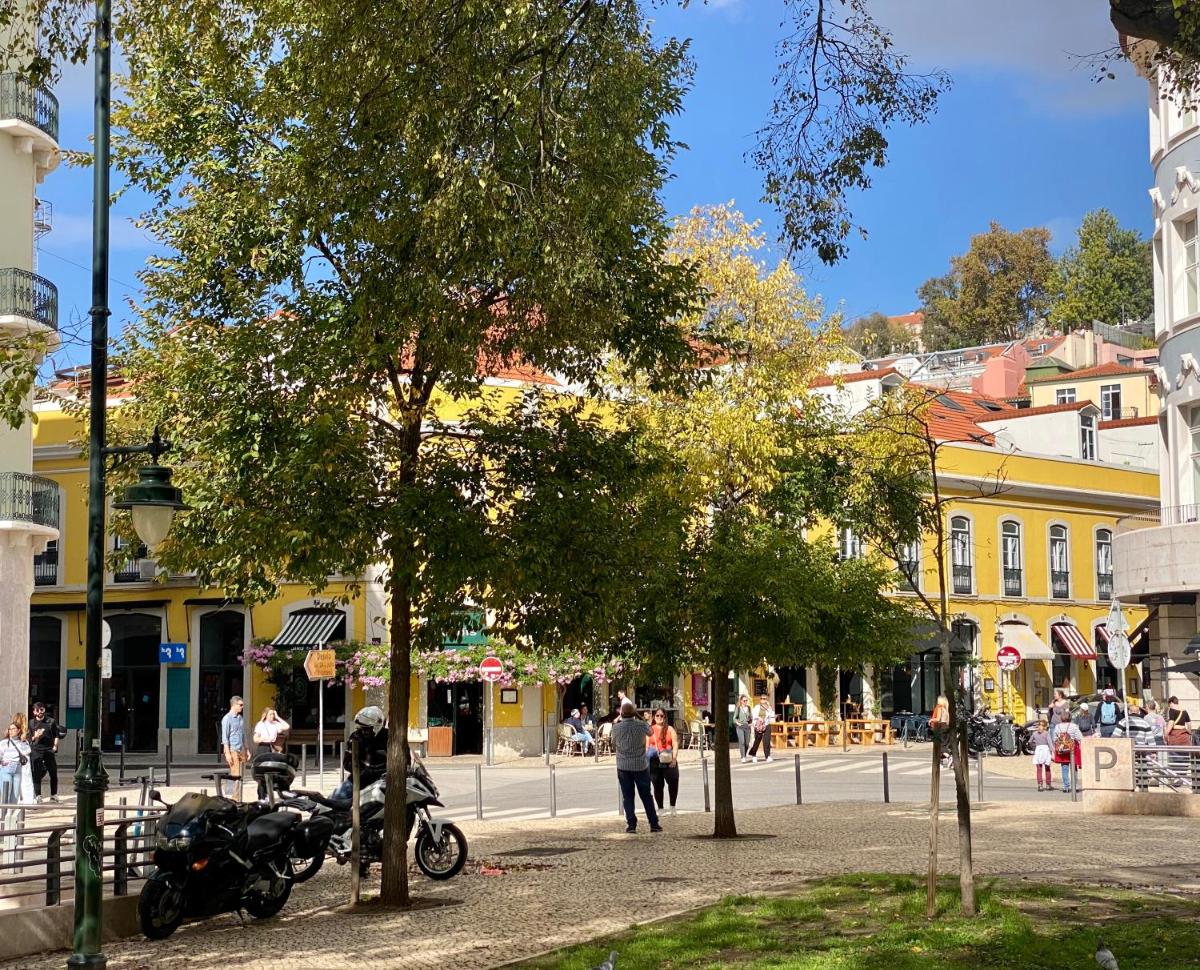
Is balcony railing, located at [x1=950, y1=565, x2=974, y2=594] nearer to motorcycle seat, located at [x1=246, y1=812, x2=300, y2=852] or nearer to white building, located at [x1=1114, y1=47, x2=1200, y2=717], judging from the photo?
white building, located at [x1=1114, y1=47, x2=1200, y2=717]

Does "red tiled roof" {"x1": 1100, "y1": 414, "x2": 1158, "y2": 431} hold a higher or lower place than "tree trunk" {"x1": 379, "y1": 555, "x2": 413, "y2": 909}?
higher

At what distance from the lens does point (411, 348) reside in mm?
15531

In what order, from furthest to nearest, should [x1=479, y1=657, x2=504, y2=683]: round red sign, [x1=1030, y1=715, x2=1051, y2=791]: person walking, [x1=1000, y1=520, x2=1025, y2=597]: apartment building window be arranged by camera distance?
[x1=1000, y1=520, x2=1025, y2=597]: apartment building window < [x1=479, y1=657, x2=504, y2=683]: round red sign < [x1=1030, y1=715, x2=1051, y2=791]: person walking

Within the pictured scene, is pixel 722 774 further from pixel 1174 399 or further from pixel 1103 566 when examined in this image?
pixel 1103 566

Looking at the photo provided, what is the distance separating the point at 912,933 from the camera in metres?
11.6

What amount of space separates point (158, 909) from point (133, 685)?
36326 millimetres

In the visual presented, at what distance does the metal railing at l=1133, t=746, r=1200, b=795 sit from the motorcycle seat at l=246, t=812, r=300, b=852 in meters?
14.1

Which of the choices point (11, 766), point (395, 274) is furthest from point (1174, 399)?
point (395, 274)

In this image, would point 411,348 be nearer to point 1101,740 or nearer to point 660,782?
point 660,782

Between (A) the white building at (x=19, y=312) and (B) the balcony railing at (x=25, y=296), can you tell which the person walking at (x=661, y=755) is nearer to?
(A) the white building at (x=19, y=312)

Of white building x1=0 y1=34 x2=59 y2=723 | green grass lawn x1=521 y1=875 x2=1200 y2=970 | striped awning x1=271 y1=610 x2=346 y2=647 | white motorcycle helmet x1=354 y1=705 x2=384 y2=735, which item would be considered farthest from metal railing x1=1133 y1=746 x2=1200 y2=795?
striped awning x1=271 y1=610 x2=346 y2=647

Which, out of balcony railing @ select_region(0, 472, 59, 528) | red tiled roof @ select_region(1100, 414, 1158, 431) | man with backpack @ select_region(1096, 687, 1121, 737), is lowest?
man with backpack @ select_region(1096, 687, 1121, 737)

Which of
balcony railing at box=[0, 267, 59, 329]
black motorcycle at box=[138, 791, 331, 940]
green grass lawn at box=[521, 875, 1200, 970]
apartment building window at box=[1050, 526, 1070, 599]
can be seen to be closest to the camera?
green grass lawn at box=[521, 875, 1200, 970]

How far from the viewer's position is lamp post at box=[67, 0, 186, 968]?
11.1m
